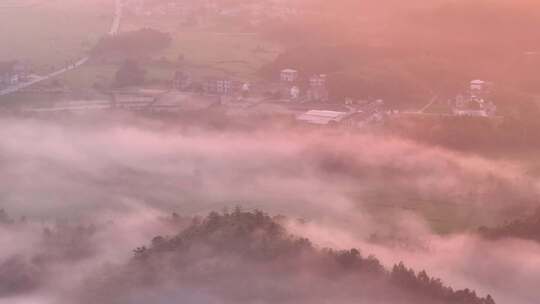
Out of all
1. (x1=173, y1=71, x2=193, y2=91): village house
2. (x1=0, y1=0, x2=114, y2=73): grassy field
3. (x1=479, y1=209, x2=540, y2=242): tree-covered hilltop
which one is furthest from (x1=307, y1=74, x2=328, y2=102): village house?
(x1=479, y1=209, x2=540, y2=242): tree-covered hilltop

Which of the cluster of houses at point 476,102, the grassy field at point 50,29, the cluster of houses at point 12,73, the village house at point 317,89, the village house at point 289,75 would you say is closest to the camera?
the cluster of houses at point 476,102

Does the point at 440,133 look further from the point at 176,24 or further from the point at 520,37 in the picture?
the point at 176,24

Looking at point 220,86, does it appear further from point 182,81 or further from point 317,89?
point 317,89

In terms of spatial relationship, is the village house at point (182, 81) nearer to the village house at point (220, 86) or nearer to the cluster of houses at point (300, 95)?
the cluster of houses at point (300, 95)

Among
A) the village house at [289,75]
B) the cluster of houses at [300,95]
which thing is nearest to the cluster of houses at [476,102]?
the cluster of houses at [300,95]

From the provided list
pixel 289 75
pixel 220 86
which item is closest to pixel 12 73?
pixel 220 86

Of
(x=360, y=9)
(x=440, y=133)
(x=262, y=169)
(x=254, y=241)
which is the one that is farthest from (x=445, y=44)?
(x=254, y=241)

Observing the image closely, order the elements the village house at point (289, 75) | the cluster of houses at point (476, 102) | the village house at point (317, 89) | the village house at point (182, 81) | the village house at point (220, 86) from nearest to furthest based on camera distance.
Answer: the cluster of houses at point (476, 102) → the village house at point (317, 89) → the village house at point (220, 86) → the village house at point (182, 81) → the village house at point (289, 75)
